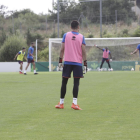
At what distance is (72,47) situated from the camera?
8.04 metres

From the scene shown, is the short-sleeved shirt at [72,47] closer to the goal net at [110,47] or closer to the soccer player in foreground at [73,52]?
the soccer player in foreground at [73,52]

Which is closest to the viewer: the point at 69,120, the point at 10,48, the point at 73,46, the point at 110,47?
the point at 69,120

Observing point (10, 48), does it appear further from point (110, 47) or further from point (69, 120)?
point (69, 120)

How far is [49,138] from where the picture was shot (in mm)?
5008

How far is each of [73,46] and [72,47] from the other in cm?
3

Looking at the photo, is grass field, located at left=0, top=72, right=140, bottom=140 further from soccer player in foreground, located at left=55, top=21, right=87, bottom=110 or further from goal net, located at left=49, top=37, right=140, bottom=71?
goal net, located at left=49, top=37, right=140, bottom=71

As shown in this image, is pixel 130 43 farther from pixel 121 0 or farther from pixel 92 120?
pixel 121 0

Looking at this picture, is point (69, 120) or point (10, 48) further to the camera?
point (10, 48)

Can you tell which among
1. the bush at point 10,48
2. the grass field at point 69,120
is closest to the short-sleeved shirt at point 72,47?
the grass field at point 69,120

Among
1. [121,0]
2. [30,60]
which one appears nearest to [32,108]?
[30,60]

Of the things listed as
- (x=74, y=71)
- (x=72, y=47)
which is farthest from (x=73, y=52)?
(x=74, y=71)

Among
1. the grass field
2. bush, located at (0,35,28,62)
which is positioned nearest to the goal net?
bush, located at (0,35,28,62)

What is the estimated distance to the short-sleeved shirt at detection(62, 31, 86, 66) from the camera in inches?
316

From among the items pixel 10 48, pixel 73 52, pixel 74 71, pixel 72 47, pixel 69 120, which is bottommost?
pixel 69 120
